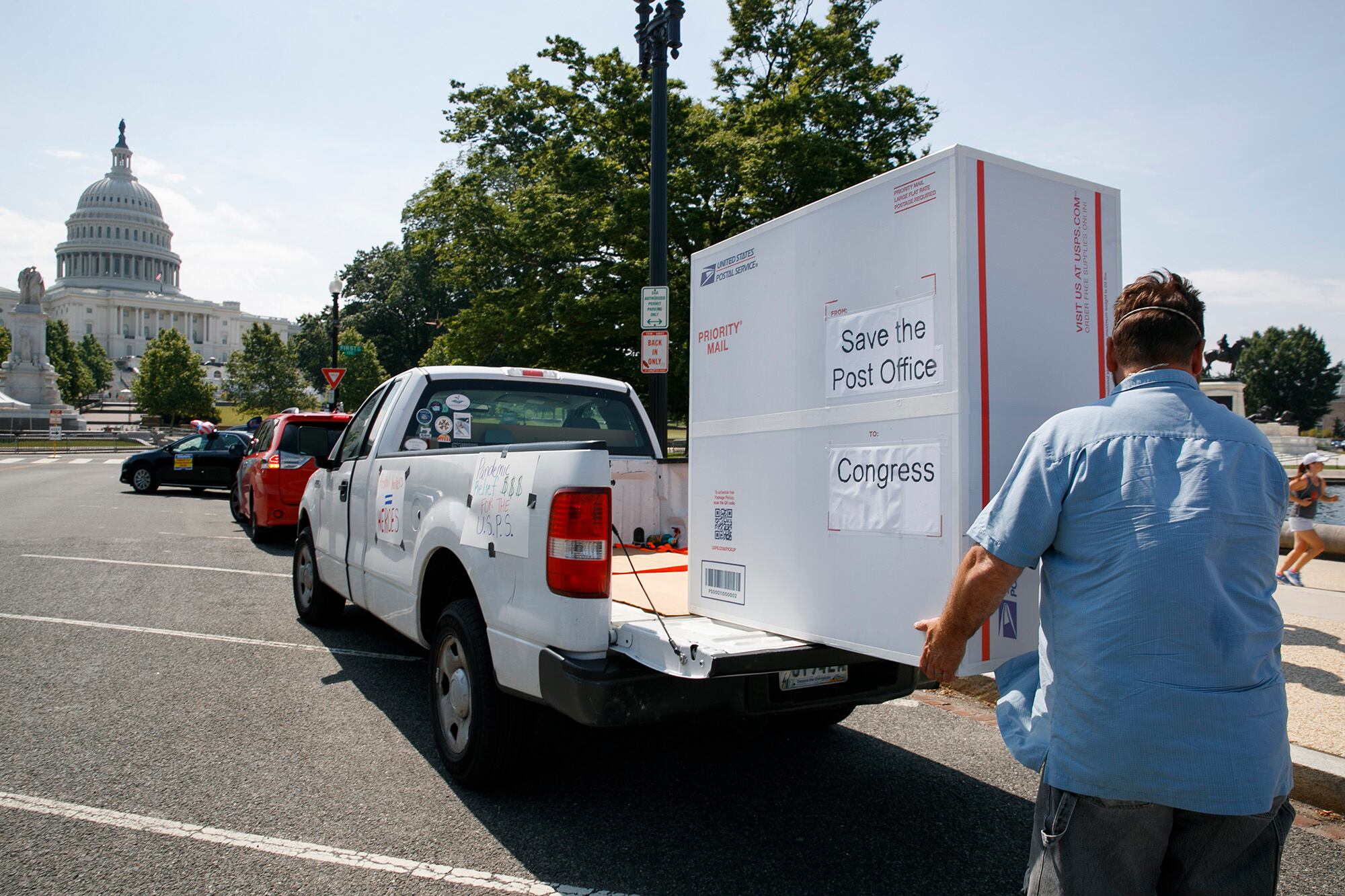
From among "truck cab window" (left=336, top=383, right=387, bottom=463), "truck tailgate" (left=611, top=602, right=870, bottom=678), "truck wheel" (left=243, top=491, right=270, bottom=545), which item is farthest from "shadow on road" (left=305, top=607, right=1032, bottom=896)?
"truck wheel" (left=243, top=491, right=270, bottom=545)

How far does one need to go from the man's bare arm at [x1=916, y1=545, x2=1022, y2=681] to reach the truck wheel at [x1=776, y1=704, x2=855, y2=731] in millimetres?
2328

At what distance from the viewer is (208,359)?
137 meters

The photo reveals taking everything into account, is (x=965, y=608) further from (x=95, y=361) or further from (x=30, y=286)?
(x=95, y=361)

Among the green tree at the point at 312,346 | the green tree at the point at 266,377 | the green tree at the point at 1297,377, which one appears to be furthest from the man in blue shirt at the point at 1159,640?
A: the green tree at the point at 1297,377

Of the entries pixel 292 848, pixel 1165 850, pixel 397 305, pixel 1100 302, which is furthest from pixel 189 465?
pixel 397 305

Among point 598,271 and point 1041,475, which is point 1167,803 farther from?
point 598,271

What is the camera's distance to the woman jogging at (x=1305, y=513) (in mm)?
9023

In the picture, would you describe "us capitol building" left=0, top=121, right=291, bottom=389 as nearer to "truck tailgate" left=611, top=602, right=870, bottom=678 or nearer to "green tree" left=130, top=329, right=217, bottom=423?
"green tree" left=130, top=329, right=217, bottom=423

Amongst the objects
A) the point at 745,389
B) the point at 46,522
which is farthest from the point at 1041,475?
the point at 46,522

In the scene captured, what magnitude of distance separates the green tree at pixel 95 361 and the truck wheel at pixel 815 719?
131m

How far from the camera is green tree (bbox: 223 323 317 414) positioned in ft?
210

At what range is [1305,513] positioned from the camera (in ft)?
30.0

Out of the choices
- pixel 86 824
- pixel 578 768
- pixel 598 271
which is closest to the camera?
pixel 86 824

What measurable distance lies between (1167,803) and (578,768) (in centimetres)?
301
